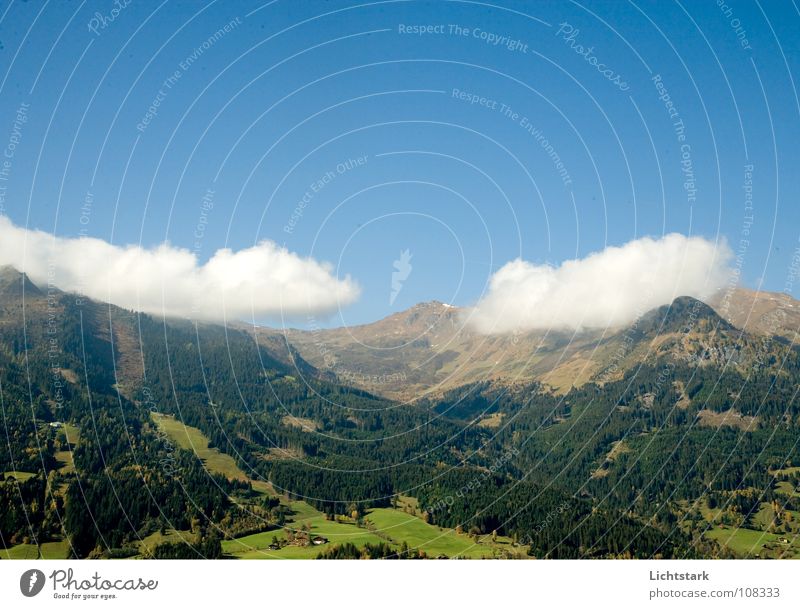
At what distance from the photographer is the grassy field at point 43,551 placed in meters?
107

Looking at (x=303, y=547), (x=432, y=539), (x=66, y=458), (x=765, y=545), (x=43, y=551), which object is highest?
(x=66, y=458)

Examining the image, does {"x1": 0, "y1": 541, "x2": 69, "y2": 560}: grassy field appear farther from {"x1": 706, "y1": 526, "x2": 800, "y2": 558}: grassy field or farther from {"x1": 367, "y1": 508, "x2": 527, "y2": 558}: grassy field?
{"x1": 706, "y1": 526, "x2": 800, "y2": 558}: grassy field

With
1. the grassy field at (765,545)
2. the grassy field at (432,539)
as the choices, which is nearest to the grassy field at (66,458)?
the grassy field at (432,539)

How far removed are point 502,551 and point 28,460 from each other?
121m

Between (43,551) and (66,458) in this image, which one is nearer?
(43,551)

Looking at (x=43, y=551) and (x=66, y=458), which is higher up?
(x=66, y=458)

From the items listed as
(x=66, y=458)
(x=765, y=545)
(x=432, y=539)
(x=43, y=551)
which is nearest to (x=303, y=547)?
(x=432, y=539)

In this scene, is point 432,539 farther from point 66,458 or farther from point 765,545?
point 66,458
